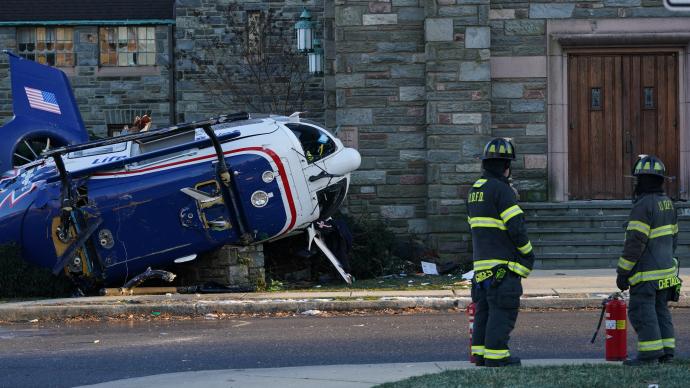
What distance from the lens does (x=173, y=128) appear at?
1471 centimetres

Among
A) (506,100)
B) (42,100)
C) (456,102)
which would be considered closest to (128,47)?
Result: (42,100)

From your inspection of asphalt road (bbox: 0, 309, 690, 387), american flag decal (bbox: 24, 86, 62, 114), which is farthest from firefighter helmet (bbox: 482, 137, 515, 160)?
american flag decal (bbox: 24, 86, 62, 114)

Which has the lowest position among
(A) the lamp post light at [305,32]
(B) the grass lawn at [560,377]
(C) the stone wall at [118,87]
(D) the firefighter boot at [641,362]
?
(D) the firefighter boot at [641,362]

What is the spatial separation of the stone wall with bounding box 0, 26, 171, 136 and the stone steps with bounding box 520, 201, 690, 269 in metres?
9.19

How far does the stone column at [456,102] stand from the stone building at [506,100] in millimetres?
16

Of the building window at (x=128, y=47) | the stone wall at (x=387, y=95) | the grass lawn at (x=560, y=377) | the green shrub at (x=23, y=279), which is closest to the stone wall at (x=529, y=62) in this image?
the stone wall at (x=387, y=95)

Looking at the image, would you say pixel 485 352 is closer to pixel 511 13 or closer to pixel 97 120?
pixel 511 13

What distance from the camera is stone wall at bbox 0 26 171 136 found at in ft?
77.2

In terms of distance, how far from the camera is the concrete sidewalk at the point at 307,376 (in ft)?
27.8

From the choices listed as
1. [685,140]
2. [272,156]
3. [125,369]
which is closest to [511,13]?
[685,140]

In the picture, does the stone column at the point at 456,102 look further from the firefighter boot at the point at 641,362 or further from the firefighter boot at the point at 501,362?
the firefighter boot at the point at 501,362

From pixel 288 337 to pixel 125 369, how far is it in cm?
222

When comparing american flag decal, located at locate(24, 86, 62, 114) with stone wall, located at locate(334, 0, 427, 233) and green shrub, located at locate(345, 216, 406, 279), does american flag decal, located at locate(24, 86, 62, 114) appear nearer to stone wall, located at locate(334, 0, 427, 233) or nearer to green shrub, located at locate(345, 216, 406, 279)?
stone wall, located at locate(334, 0, 427, 233)

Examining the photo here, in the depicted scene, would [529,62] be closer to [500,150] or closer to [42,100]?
[42,100]
